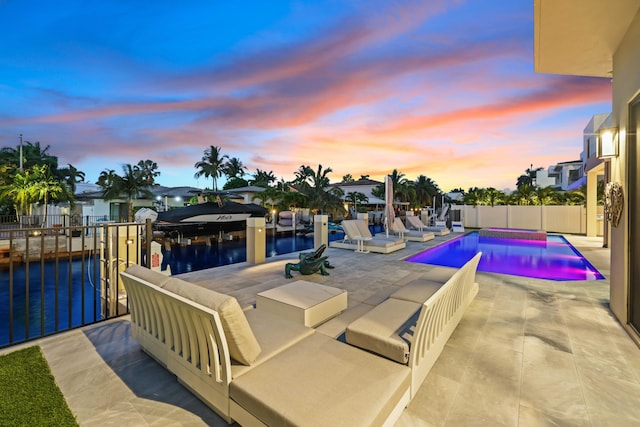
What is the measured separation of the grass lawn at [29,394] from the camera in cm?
193

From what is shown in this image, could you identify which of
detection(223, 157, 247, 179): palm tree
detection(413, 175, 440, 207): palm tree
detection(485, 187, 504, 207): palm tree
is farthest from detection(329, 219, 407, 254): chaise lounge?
detection(223, 157, 247, 179): palm tree

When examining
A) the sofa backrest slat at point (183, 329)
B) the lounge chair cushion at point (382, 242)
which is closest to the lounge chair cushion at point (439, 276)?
the sofa backrest slat at point (183, 329)

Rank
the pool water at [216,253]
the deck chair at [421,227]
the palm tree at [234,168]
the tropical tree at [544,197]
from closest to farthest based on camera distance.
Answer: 1. the pool water at [216,253]
2. the deck chair at [421,227]
3. the tropical tree at [544,197]
4. the palm tree at [234,168]

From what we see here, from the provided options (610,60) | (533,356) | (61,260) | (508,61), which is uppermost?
(508,61)

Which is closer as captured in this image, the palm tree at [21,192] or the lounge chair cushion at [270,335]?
the lounge chair cushion at [270,335]

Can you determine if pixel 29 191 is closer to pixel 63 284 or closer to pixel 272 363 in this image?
pixel 63 284

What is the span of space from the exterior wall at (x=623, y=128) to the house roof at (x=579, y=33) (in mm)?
173

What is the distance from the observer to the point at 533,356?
9.68 feet

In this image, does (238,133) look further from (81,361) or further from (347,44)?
(81,361)

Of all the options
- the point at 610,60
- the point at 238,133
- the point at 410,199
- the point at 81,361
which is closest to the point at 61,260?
the point at 238,133

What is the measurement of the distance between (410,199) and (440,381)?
34730mm

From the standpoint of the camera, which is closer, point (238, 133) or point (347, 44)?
point (347, 44)

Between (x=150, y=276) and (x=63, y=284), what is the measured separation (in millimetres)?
10320

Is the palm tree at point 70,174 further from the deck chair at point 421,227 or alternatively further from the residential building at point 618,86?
the residential building at point 618,86
